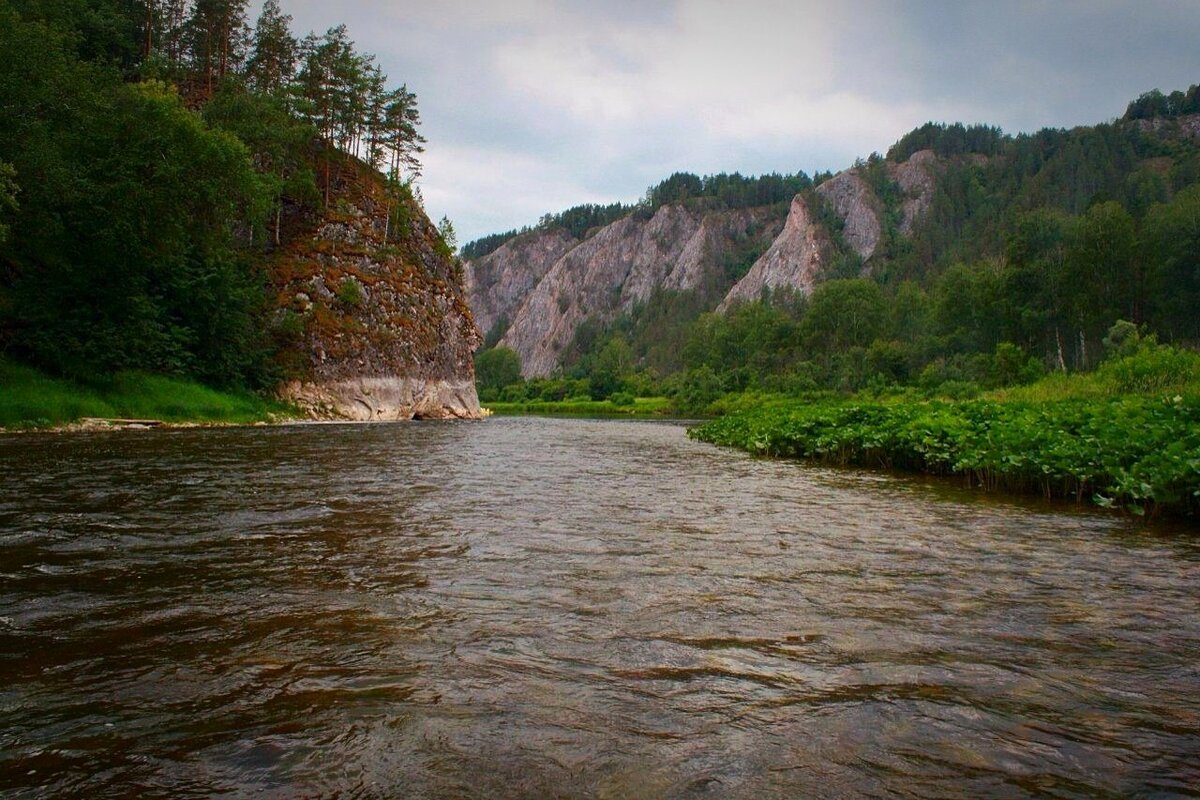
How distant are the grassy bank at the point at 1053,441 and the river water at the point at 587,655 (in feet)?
4.27

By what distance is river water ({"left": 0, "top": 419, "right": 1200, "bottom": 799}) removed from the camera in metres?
3.50

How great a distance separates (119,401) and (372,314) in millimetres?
25371

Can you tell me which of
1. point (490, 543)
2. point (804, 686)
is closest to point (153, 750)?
point (804, 686)

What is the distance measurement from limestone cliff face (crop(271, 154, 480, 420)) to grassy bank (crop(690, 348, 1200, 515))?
119ft

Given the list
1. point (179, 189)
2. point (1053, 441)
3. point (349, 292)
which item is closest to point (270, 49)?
point (349, 292)

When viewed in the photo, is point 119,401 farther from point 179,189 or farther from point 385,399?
point 385,399

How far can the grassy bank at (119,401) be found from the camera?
95.6 ft

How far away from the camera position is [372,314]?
2304 inches

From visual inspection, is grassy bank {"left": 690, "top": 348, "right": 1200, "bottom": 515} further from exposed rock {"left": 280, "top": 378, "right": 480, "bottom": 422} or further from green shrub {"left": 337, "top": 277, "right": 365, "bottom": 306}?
green shrub {"left": 337, "top": 277, "right": 365, "bottom": 306}

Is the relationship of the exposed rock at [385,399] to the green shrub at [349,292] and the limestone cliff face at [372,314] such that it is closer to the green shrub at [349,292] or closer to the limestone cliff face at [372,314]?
the limestone cliff face at [372,314]

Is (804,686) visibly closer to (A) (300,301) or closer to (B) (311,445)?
(B) (311,445)

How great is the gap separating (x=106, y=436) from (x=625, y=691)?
30.1 m

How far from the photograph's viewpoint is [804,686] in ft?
15.1

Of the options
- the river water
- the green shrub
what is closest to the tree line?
the green shrub
